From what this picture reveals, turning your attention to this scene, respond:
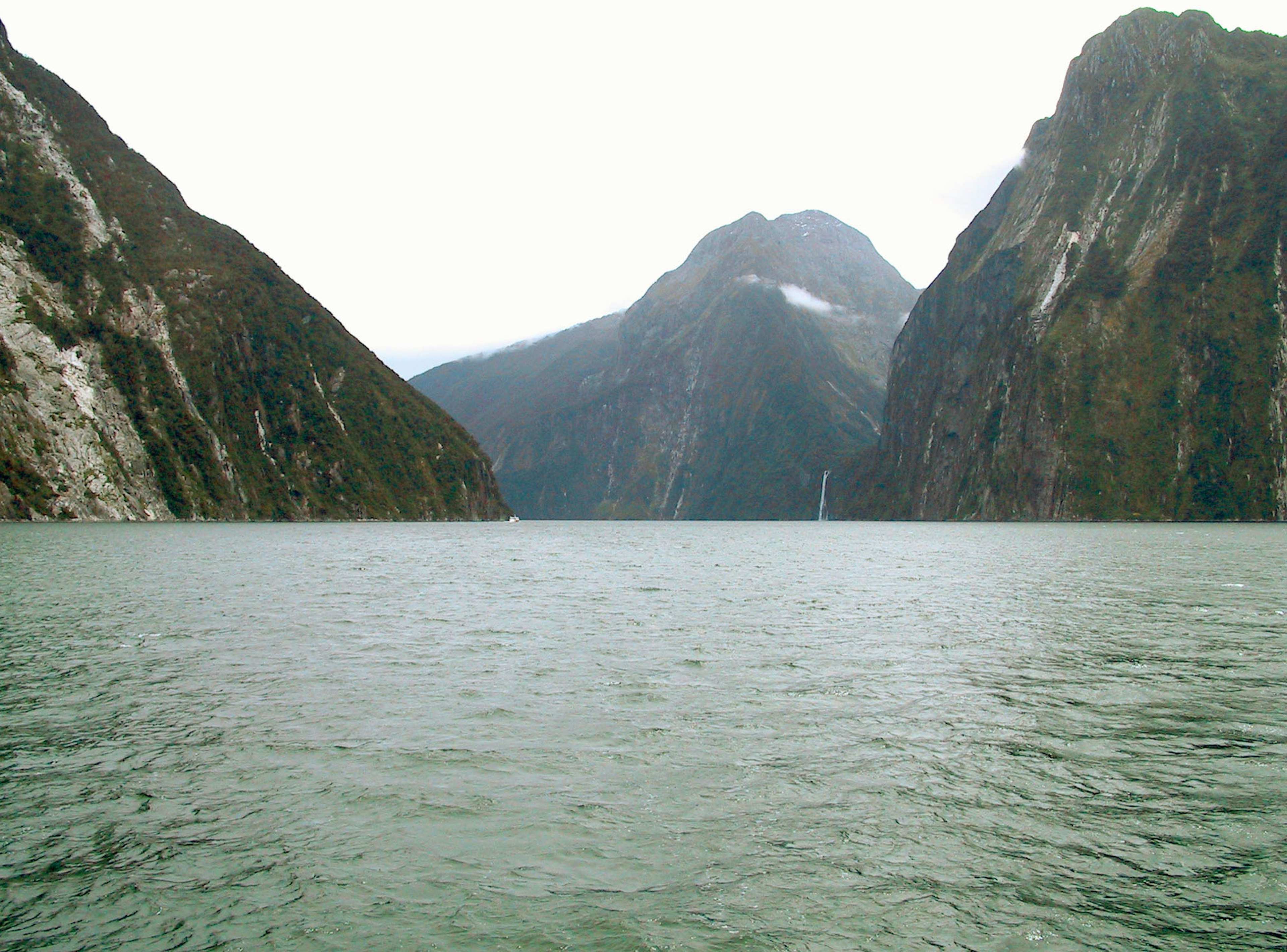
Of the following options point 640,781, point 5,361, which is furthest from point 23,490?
point 640,781

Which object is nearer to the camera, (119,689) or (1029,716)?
(1029,716)

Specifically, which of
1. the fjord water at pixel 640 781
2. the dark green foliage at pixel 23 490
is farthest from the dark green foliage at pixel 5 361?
the fjord water at pixel 640 781

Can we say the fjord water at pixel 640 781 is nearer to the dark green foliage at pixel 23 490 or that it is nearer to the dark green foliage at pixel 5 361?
the dark green foliage at pixel 23 490

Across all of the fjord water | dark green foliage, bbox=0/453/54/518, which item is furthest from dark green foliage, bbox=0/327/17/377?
the fjord water

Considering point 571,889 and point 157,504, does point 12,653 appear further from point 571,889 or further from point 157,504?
point 157,504

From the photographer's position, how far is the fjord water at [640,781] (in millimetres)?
12086

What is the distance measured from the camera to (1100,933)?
11633mm

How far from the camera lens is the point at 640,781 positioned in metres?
17.8

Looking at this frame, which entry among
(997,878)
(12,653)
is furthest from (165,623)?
(997,878)

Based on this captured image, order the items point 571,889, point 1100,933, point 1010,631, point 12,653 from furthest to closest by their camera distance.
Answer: point 1010,631 < point 12,653 < point 571,889 < point 1100,933

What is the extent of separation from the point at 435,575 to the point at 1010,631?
1706 inches

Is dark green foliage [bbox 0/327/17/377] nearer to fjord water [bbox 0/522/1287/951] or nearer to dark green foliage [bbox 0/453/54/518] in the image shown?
dark green foliage [bbox 0/453/54/518]

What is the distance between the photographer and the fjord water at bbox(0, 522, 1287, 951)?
12086mm

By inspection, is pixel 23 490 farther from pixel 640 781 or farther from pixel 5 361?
pixel 640 781
